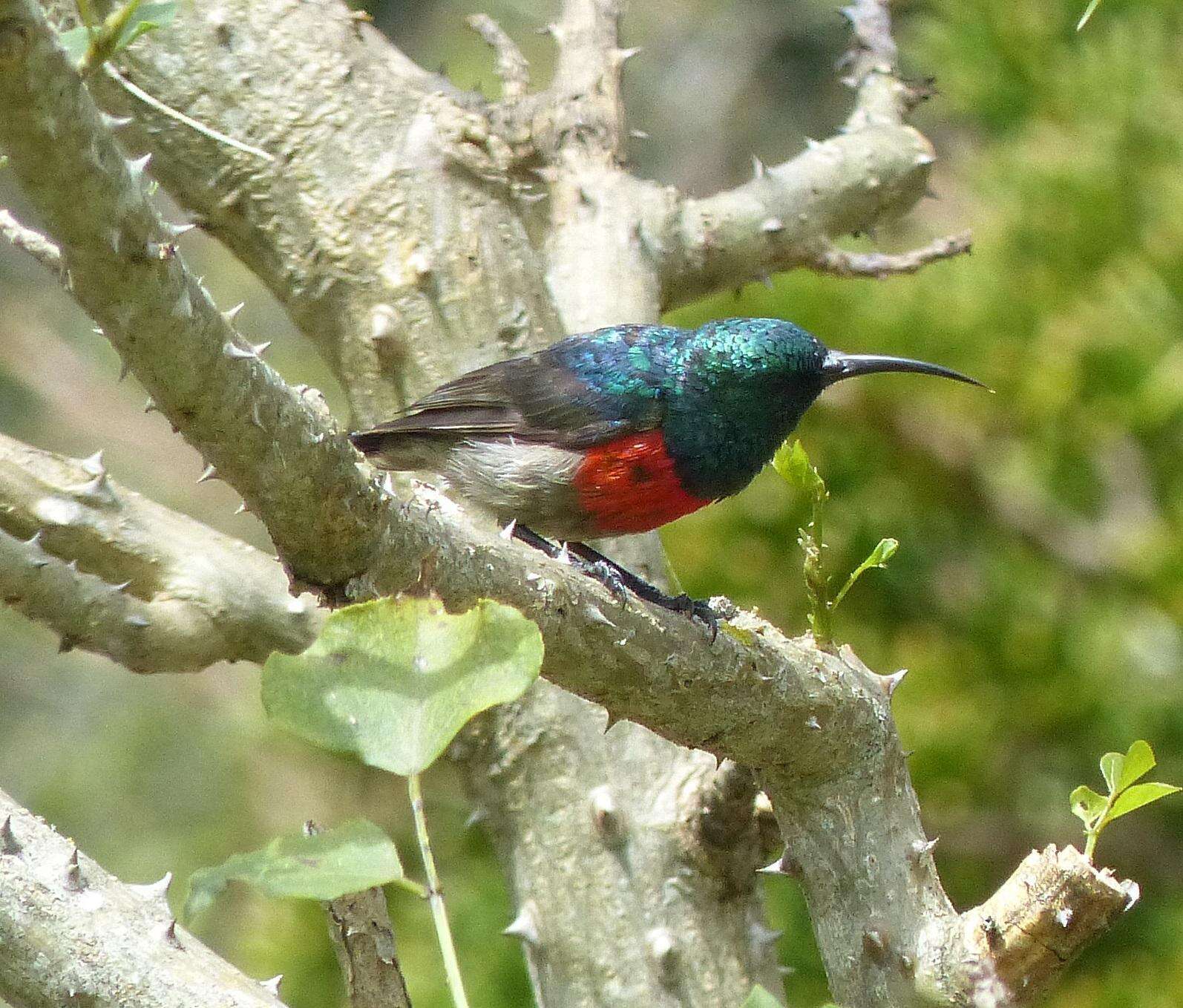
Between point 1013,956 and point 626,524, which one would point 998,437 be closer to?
point 626,524

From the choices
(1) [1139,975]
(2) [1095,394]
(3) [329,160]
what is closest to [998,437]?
(2) [1095,394]

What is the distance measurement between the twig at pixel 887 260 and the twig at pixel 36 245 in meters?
2.63

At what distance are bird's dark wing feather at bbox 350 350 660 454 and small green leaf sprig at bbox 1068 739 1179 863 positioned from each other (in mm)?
1558

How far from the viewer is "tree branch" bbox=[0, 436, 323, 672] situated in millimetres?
2307

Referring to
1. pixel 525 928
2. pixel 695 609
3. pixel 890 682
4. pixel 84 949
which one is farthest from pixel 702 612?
pixel 84 949

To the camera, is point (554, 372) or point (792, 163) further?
point (792, 163)

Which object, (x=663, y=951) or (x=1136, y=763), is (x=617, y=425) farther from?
(x=1136, y=763)

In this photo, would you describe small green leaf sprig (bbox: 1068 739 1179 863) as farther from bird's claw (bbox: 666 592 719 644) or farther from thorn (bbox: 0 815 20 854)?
thorn (bbox: 0 815 20 854)

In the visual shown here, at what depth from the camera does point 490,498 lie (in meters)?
3.10

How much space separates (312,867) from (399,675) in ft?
0.56

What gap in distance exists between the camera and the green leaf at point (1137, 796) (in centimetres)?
151

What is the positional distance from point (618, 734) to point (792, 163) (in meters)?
1.78

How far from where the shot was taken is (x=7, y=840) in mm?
1505

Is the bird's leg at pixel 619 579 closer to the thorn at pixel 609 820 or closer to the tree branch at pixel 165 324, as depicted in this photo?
the thorn at pixel 609 820
